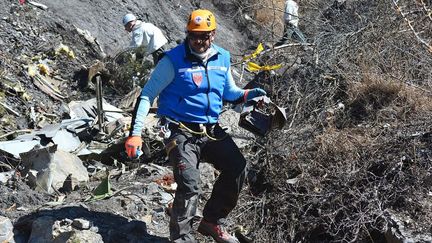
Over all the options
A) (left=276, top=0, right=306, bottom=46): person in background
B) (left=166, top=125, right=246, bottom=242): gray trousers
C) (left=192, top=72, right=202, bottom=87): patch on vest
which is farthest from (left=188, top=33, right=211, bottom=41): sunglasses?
(left=276, top=0, right=306, bottom=46): person in background

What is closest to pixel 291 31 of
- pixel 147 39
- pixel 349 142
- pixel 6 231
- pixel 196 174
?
pixel 349 142

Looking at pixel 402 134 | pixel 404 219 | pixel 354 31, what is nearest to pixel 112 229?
pixel 404 219

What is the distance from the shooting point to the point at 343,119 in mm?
6137

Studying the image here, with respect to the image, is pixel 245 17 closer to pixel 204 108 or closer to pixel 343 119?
pixel 343 119

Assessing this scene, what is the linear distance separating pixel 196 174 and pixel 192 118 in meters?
0.36

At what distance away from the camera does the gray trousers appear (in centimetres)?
396

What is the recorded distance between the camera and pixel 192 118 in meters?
4.10

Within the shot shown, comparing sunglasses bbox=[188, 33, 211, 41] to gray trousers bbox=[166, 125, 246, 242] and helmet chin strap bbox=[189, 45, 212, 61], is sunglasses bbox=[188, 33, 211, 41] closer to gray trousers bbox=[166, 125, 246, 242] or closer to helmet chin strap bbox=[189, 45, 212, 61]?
helmet chin strap bbox=[189, 45, 212, 61]

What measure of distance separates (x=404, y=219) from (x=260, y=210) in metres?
1.11

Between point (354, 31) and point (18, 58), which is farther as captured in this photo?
point (18, 58)

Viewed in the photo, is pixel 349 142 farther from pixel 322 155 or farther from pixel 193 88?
pixel 193 88

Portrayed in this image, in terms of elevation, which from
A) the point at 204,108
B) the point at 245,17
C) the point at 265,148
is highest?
the point at 204,108

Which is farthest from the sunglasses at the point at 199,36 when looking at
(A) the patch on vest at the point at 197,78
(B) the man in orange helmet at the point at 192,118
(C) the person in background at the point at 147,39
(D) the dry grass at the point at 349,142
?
(C) the person in background at the point at 147,39

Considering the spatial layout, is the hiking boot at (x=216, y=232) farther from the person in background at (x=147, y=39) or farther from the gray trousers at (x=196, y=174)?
the person in background at (x=147, y=39)
